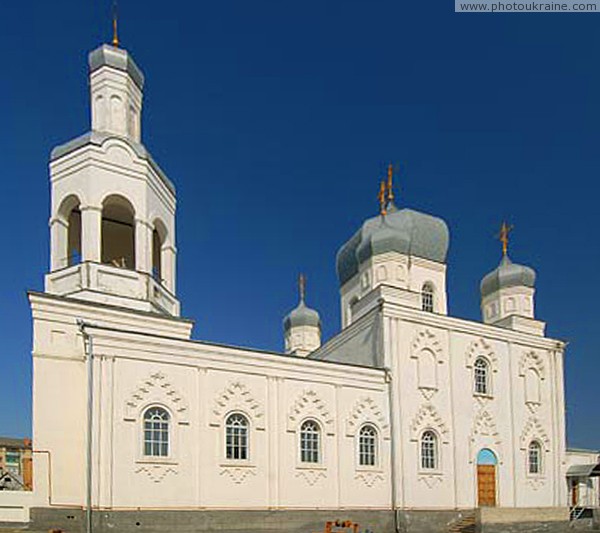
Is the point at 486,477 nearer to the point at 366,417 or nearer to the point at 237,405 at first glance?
the point at 366,417

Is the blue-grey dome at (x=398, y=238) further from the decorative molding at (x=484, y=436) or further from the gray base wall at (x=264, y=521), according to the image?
the gray base wall at (x=264, y=521)

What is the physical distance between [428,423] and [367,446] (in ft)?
9.34

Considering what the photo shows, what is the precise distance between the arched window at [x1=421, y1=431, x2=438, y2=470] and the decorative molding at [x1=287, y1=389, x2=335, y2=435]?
4.14 m

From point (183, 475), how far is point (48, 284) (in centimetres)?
718

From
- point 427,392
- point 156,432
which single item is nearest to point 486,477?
point 427,392

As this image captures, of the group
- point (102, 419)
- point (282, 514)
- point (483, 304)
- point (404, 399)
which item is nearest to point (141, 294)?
point (102, 419)

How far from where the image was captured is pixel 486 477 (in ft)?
97.1

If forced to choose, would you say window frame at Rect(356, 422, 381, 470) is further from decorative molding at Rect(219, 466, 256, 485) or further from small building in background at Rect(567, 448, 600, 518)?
small building in background at Rect(567, 448, 600, 518)

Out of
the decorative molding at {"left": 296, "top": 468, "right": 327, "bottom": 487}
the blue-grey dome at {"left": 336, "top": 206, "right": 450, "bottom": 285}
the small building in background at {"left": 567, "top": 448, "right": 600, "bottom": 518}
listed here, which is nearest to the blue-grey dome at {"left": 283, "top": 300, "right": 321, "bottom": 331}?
the blue-grey dome at {"left": 336, "top": 206, "right": 450, "bottom": 285}

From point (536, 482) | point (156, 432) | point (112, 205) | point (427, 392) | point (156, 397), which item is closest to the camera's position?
point (156, 432)

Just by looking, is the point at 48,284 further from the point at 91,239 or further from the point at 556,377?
the point at 556,377

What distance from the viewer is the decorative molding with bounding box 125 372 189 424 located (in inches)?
855

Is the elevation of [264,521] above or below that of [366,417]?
below

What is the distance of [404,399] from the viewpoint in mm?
27906
